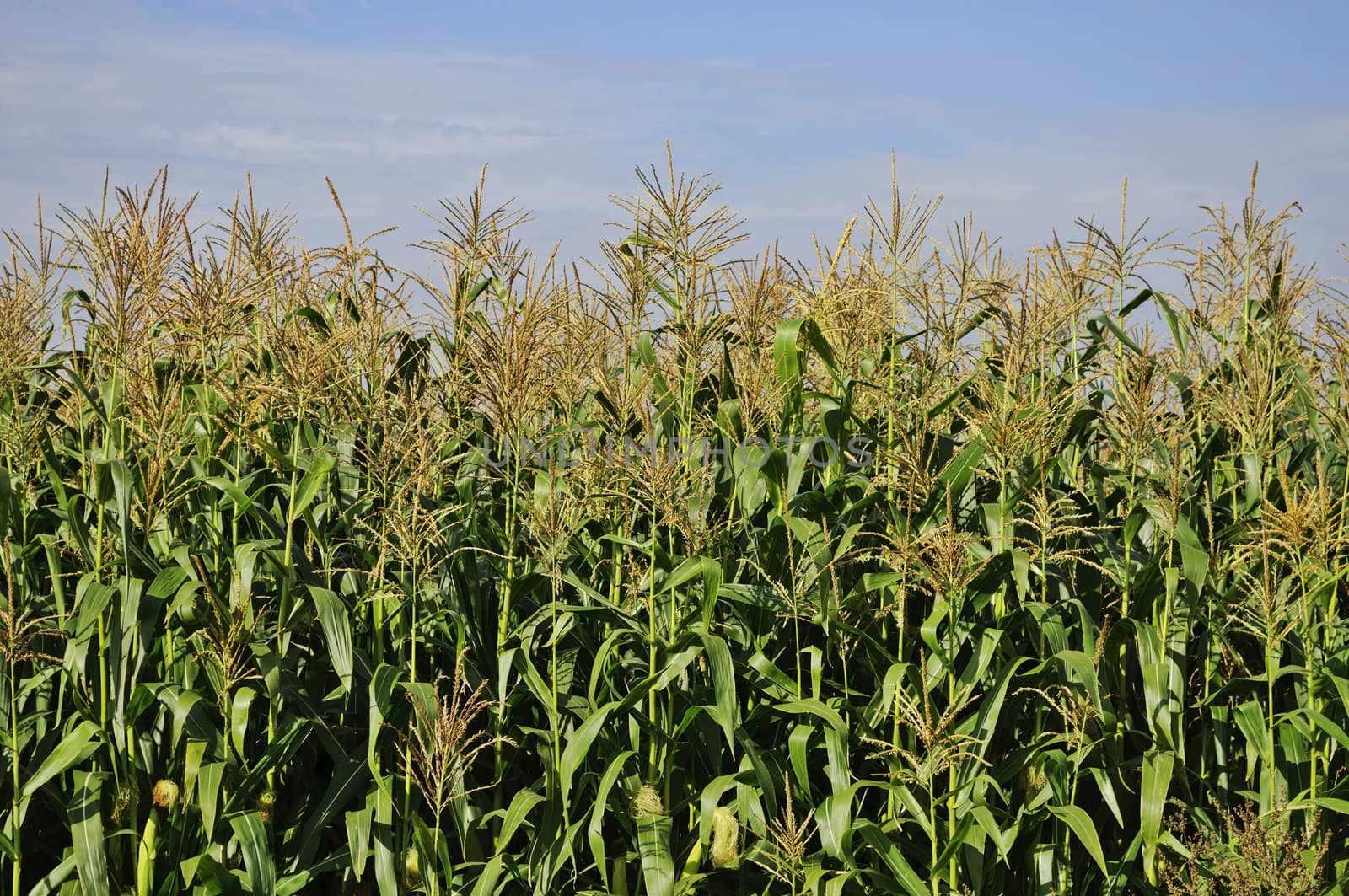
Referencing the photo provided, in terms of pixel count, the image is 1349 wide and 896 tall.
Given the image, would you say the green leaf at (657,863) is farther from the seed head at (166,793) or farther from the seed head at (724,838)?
the seed head at (166,793)

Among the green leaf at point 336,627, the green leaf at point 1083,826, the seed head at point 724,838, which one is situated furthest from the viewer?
the seed head at point 724,838

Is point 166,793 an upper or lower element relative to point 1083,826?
upper

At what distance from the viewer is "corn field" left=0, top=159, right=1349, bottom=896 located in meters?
3.93

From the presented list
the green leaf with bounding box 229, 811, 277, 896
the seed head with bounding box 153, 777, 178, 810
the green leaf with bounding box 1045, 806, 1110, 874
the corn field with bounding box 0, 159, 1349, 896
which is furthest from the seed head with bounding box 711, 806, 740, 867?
the seed head with bounding box 153, 777, 178, 810

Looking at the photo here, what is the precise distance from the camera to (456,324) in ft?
16.2

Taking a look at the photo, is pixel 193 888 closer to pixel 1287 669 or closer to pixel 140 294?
pixel 140 294

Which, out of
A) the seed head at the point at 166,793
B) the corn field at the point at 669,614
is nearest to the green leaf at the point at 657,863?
the corn field at the point at 669,614

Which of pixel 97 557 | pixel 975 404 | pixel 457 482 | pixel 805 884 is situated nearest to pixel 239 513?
pixel 97 557

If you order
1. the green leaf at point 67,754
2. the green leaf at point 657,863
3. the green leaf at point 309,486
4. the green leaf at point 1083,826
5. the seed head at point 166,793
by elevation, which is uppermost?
the green leaf at point 309,486

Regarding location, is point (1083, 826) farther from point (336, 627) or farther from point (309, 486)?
point (309, 486)

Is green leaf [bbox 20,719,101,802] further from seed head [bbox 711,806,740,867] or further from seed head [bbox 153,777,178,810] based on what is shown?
seed head [bbox 711,806,740,867]

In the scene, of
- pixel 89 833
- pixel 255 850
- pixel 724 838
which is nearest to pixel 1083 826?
pixel 724 838

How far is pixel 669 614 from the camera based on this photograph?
4.14 m

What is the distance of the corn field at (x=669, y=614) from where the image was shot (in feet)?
12.9
